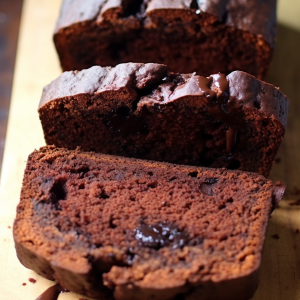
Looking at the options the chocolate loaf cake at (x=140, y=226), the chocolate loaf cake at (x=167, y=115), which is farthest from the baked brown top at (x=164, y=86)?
the chocolate loaf cake at (x=140, y=226)

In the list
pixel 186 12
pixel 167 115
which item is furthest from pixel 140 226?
pixel 186 12

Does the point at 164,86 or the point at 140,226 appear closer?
the point at 140,226

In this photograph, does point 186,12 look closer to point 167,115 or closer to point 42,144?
point 167,115

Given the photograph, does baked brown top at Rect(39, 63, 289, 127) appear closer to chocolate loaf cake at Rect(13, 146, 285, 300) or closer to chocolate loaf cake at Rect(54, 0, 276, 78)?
chocolate loaf cake at Rect(13, 146, 285, 300)

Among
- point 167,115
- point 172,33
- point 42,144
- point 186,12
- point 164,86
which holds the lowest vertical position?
point 42,144

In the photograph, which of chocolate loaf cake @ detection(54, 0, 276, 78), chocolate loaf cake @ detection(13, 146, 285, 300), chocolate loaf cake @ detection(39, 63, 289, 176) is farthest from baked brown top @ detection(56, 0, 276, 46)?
chocolate loaf cake @ detection(13, 146, 285, 300)

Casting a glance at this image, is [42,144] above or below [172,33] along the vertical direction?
below

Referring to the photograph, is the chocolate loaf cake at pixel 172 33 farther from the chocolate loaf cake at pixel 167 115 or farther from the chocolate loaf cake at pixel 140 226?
the chocolate loaf cake at pixel 140 226

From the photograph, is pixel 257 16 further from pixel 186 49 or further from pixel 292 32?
pixel 292 32

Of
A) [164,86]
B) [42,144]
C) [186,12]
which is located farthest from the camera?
[42,144]
